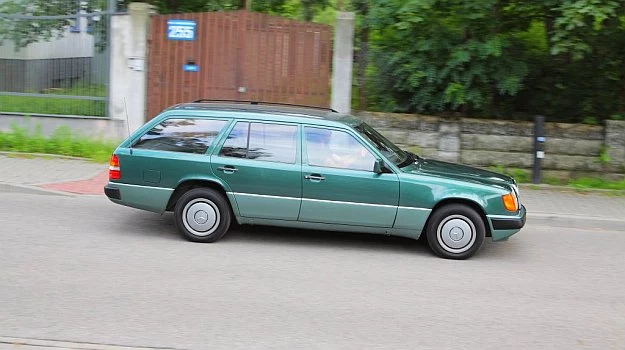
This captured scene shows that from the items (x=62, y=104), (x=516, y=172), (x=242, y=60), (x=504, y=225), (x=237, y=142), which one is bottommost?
(x=504, y=225)

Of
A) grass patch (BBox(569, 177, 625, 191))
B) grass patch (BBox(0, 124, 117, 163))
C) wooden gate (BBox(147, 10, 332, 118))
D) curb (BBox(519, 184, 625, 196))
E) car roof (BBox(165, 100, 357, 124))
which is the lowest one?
curb (BBox(519, 184, 625, 196))

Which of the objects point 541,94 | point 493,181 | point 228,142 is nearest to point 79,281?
point 228,142

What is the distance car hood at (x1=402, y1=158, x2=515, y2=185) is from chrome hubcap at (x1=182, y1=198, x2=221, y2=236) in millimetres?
2176

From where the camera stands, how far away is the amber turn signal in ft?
24.8

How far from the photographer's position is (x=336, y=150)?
25.4 ft

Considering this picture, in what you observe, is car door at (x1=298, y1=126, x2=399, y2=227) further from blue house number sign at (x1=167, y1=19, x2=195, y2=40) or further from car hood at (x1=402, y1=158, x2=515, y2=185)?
blue house number sign at (x1=167, y1=19, x2=195, y2=40)

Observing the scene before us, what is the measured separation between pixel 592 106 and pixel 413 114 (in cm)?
330

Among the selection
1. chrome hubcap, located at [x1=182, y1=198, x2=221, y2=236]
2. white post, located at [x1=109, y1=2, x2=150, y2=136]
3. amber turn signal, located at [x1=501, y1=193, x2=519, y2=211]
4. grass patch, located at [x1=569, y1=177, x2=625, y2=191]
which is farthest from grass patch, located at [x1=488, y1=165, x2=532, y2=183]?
white post, located at [x1=109, y1=2, x2=150, y2=136]

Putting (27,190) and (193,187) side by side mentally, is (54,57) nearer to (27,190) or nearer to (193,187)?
(27,190)

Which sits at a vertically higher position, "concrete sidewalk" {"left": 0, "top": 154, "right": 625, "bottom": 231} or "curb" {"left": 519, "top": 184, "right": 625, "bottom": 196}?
"curb" {"left": 519, "top": 184, "right": 625, "bottom": 196}

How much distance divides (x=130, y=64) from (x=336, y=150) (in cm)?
666

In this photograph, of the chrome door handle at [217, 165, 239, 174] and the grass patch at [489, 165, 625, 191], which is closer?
the chrome door handle at [217, 165, 239, 174]

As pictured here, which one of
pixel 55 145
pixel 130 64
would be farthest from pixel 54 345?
pixel 130 64

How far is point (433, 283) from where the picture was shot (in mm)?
6754
